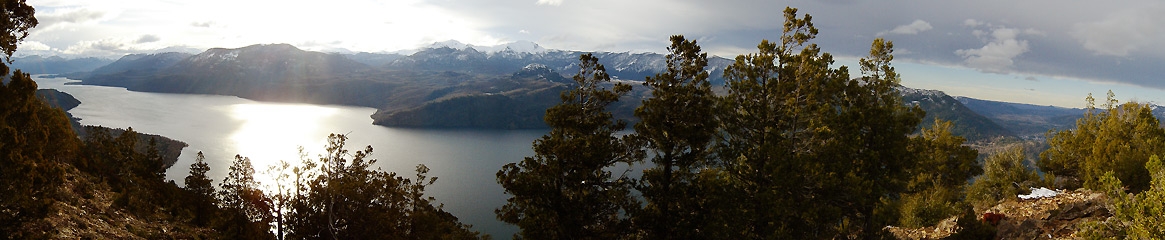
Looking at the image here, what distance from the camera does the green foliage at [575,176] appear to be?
78.0 ft

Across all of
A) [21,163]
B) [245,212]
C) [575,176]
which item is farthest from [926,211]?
[21,163]

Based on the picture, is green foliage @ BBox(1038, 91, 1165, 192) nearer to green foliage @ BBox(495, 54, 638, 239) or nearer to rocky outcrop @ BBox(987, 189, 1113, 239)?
rocky outcrop @ BBox(987, 189, 1113, 239)

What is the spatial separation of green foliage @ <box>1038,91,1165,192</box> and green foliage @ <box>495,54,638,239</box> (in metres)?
33.0

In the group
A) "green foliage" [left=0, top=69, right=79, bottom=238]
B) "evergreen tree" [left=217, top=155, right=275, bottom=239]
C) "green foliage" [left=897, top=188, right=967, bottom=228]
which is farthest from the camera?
"green foliage" [left=897, top=188, right=967, bottom=228]

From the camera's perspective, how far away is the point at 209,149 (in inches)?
6112

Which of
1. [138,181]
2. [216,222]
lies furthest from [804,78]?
[138,181]

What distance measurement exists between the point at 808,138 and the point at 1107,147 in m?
29.9

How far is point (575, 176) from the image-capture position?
24078 millimetres

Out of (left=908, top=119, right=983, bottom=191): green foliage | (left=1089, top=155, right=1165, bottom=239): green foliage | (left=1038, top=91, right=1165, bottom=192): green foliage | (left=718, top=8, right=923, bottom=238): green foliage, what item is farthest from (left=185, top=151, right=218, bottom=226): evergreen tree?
(left=1038, top=91, right=1165, bottom=192): green foliage

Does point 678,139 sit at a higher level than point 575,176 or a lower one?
higher

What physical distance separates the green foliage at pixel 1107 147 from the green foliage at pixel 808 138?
2012 centimetres

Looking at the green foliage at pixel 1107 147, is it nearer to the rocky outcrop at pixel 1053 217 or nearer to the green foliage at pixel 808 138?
the rocky outcrop at pixel 1053 217

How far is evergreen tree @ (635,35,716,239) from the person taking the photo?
2489 centimetres

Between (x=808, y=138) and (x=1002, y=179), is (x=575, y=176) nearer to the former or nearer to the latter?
(x=808, y=138)
